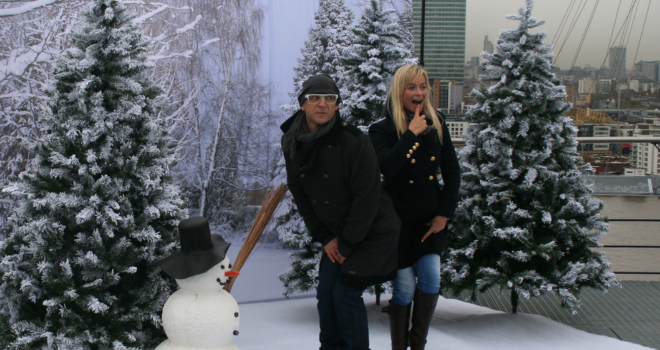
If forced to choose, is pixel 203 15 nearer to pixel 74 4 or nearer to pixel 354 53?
pixel 74 4

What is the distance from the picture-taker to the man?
2.37 meters

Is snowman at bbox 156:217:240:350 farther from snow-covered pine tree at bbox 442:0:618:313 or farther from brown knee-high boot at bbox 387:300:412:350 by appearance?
snow-covered pine tree at bbox 442:0:618:313

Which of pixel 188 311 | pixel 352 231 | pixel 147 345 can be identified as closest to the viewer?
pixel 188 311

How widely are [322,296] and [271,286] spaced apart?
66.0 inches

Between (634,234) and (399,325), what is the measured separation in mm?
3440

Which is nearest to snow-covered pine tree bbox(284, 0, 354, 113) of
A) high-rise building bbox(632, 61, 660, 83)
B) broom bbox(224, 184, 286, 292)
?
broom bbox(224, 184, 286, 292)

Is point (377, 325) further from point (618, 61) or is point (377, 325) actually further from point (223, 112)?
point (618, 61)

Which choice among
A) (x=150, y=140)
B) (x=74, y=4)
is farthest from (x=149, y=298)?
(x=74, y=4)

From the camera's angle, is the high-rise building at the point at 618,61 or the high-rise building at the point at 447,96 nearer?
the high-rise building at the point at 447,96

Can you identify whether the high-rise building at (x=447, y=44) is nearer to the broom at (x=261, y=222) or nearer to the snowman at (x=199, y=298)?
the broom at (x=261, y=222)

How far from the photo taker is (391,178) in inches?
108

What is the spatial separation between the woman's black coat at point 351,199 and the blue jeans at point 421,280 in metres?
0.22

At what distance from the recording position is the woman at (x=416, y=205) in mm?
2686

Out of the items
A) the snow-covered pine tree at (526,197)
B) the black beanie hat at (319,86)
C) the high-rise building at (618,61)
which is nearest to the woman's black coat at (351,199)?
the black beanie hat at (319,86)
